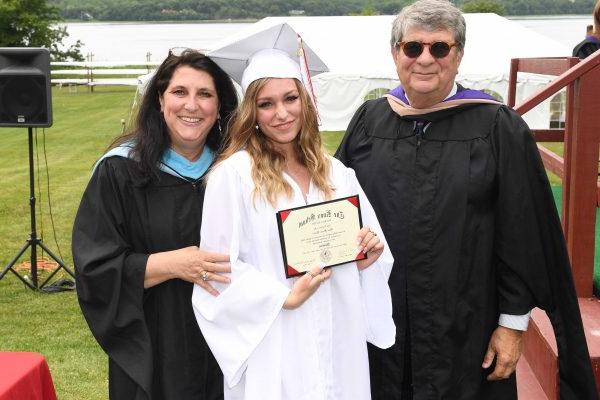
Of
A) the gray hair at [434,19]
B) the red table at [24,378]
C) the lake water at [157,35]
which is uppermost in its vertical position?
the lake water at [157,35]

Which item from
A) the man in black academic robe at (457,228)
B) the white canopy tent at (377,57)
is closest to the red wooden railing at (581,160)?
the man in black academic robe at (457,228)

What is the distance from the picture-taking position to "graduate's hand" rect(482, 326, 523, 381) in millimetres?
2996

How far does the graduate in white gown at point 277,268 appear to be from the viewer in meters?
2.71

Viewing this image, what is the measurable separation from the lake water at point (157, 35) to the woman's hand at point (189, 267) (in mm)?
35730

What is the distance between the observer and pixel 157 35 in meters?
70.9

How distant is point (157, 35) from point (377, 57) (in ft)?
165

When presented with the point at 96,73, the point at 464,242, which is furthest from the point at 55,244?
the point at 96,73

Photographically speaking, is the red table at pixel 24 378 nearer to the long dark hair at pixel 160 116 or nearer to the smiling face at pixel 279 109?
the long dark hair at pixel 160 116

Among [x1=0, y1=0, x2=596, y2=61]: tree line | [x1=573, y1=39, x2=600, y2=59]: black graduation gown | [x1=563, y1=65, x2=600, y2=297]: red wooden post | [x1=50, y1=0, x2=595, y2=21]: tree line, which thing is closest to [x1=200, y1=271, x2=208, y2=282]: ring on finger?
[x1=563, y1=65, x2=600, y2=297]: red wooden post

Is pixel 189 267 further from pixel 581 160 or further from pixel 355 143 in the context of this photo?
pixel 581 160

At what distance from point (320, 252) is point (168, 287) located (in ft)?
2.02

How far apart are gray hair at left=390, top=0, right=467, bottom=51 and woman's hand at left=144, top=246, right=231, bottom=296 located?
3.34 feet

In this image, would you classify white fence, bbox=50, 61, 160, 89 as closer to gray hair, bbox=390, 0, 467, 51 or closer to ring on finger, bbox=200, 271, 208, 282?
gray hair, bbox=390, 0, 467, 51

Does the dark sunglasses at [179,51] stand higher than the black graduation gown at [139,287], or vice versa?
the dark sunglasses at [179,51]
